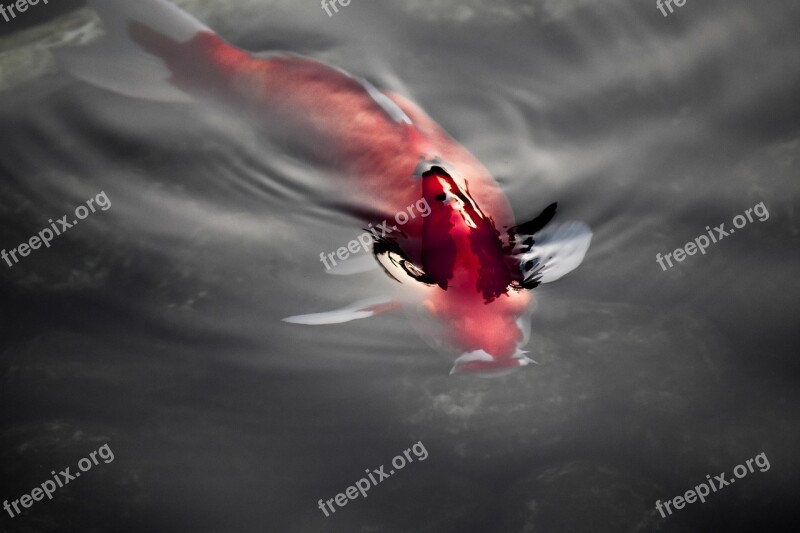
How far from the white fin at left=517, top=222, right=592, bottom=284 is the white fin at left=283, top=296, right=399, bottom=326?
0.51 m

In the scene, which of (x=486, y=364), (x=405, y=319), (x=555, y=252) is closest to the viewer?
(x=486, y=364)

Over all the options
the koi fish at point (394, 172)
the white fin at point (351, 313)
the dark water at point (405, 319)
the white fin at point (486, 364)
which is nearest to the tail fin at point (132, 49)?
the koi fish at point (394, 172)

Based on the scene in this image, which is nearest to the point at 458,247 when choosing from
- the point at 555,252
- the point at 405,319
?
the point at 405,319

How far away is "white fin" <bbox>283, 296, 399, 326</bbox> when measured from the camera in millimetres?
2787

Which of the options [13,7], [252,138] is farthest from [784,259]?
[13,7]

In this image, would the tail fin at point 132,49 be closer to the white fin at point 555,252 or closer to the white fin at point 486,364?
the white fin at point 555,252

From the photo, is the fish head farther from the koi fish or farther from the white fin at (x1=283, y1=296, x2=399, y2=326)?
the white fin at (x1=283, y1=296, x2=399, y2=326)

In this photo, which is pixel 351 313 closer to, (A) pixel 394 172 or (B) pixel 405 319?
(B) pixel 405 319

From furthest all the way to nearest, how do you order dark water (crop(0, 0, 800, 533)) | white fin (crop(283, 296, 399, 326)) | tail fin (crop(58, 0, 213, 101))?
tail fin (crop(58, 0, 213, 101)), white fin (crop(283, 296, 399, 326)), dark water (crop(0, 0, 800, 533))

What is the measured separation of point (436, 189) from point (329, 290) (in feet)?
1.85

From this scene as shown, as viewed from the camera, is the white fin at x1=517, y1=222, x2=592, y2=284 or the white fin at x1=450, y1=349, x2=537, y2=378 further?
the white fin at x1=517, y1=222, x2=592, y2=284

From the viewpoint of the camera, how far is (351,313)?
111 inches

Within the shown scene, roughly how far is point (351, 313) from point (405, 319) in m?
0.21

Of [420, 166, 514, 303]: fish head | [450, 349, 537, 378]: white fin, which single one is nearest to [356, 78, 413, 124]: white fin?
[420, 166, 514, 303]: fish head
